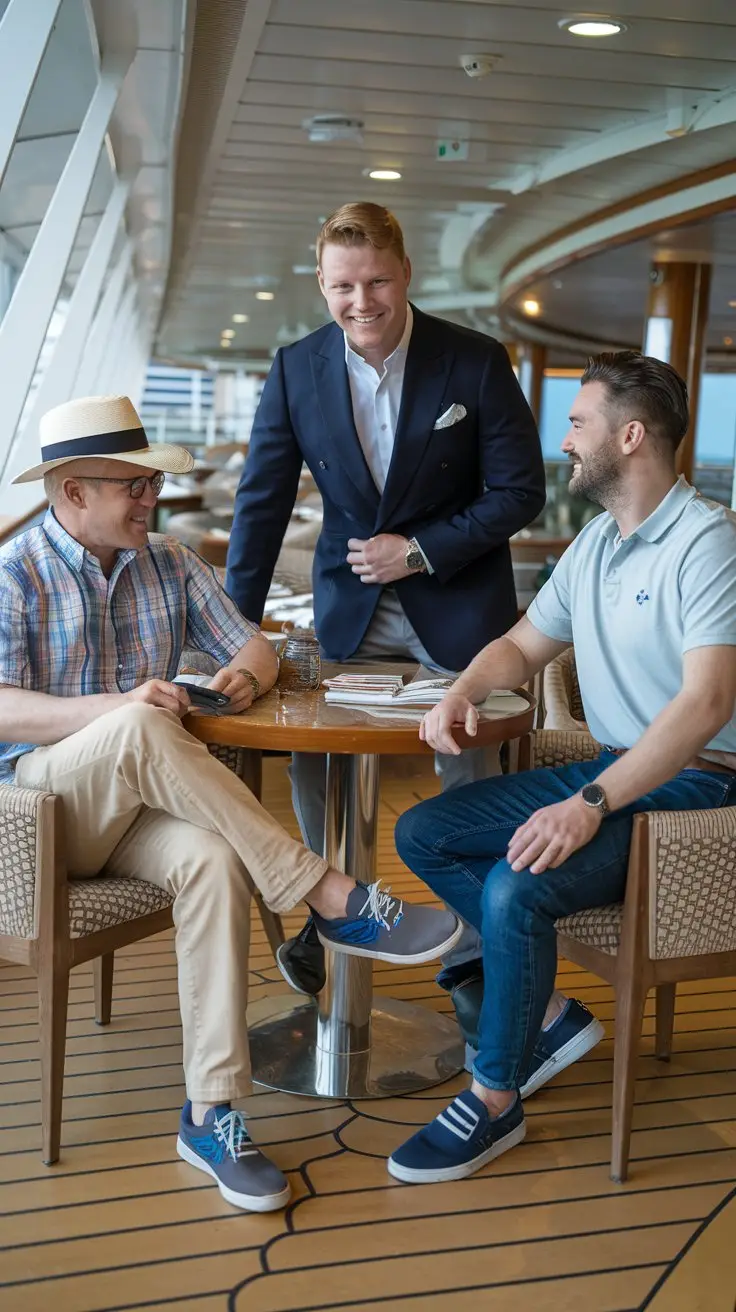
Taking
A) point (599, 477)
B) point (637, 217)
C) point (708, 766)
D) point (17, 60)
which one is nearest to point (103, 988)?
point (708, 766)

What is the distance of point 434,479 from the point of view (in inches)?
119

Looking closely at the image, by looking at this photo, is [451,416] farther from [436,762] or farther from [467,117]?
[467,117]

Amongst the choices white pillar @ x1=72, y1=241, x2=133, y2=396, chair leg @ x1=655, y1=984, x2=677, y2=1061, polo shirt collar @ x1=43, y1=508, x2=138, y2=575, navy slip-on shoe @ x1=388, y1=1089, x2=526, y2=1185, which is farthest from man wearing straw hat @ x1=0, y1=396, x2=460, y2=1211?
white pillar @ x1=72, y1=241, x2=133, y2=396

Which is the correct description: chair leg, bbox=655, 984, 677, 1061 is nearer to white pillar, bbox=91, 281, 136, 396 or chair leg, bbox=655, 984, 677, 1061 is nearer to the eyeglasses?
the eyeglasses

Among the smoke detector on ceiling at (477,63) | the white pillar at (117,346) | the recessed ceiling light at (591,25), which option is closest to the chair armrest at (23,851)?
the recessed ceiling light at (591,25)

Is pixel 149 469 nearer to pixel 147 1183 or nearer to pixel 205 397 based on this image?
pixel 147 1183

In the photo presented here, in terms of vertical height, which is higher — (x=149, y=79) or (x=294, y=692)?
(x=149, y=79)

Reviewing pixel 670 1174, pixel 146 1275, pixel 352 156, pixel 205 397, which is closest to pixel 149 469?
pixel 146 1275

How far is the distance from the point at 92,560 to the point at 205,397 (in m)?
33.7

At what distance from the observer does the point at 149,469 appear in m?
2.68

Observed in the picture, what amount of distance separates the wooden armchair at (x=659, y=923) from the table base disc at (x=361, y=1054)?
537mm

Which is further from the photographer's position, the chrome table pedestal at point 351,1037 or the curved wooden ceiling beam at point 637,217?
the curved wooden ceiling beam at point 637,217

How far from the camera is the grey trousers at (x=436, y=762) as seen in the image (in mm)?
3043

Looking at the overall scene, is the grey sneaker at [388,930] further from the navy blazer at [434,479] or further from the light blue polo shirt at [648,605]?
the navy blazer at [434,479]
